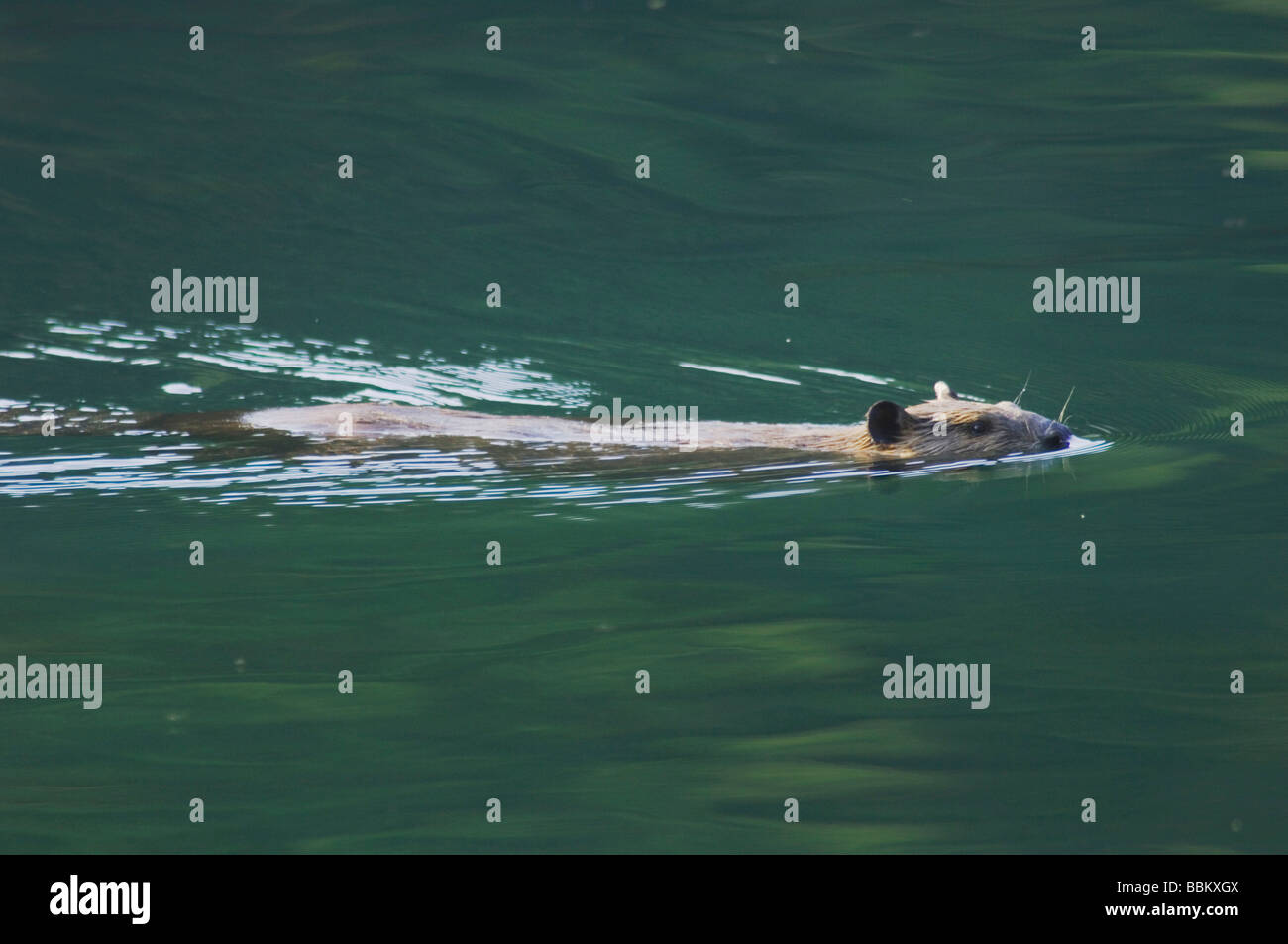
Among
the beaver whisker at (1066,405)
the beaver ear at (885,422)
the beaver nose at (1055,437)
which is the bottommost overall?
the beaver nose at (1055,437)

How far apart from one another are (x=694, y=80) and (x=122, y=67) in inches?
233

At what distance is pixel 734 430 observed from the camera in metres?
9.05

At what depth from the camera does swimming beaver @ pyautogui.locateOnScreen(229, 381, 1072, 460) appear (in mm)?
8719

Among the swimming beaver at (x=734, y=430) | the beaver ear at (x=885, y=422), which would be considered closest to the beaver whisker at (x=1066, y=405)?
the swimming beaver at (x=734, y=430)

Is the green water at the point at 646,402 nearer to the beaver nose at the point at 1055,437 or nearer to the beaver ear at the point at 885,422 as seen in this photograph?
the beaver nose at the point at 1055,437

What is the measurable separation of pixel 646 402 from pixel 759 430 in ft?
5.99

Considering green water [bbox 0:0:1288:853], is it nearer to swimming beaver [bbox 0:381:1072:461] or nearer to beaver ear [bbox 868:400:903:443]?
swimming beaver [bbox 0:381:1072:461]

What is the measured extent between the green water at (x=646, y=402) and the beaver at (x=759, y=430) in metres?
0.30

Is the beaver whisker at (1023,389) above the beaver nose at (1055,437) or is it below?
above

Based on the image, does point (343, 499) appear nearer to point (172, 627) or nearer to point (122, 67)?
point (172, 627)

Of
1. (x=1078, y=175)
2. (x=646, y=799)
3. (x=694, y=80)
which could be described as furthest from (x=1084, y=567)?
(x=694, y=80)

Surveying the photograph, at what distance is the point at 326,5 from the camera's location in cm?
1750

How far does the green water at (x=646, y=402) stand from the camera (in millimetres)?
4867

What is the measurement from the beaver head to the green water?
0.87ft
